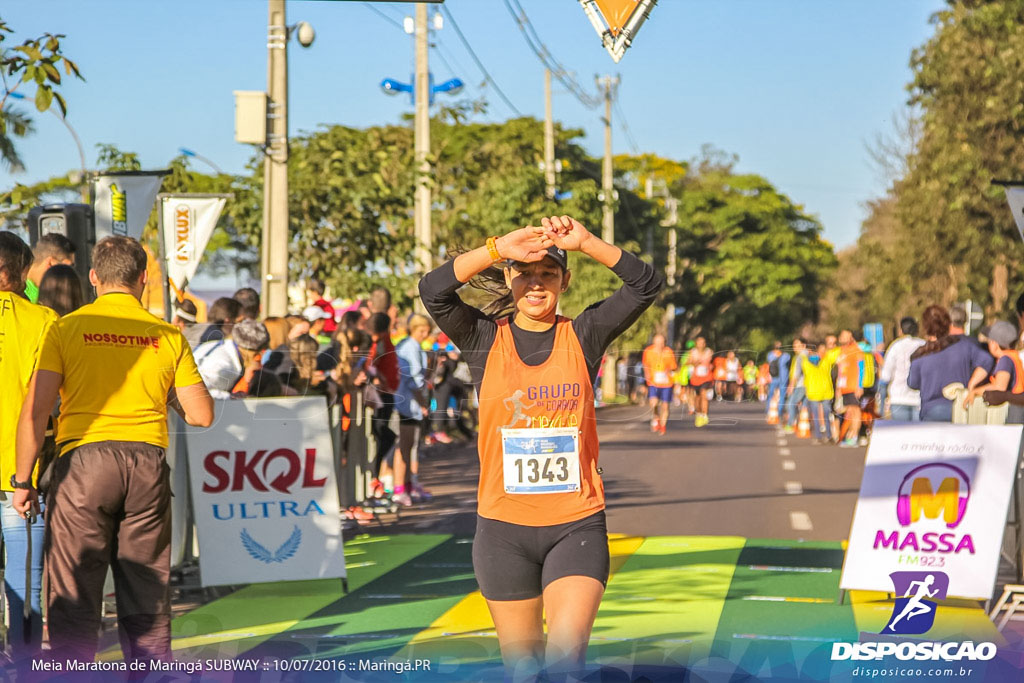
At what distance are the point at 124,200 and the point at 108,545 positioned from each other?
4.83m

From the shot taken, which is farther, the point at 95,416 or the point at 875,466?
the point at 875,466

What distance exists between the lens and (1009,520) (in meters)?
9.20

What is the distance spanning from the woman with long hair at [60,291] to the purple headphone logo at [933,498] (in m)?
4.87

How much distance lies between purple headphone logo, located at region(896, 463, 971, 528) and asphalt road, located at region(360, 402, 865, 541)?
183 cm

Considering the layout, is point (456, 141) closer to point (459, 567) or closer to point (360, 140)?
point (360, 140)

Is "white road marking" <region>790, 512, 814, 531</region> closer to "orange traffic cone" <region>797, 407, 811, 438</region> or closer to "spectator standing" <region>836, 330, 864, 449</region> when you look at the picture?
"spectator standing" <region>836, 330, 864, 449</region>

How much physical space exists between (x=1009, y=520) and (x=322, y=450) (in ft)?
14.5

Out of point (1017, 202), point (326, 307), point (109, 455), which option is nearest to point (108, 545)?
point (109, 455)

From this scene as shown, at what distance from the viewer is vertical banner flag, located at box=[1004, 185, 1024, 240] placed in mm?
9008

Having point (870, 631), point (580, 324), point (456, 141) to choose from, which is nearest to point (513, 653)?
point (580, 324)

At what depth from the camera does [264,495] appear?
9023 millimetres

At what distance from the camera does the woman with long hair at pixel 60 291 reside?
258 inches

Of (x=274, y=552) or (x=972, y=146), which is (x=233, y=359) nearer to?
(x=274, y=552)

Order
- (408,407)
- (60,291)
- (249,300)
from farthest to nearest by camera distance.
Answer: (408,407) < (249,300) < (60,291)
